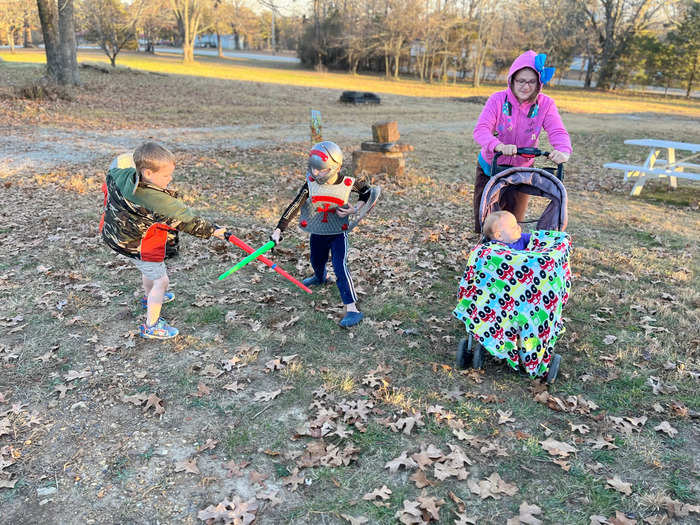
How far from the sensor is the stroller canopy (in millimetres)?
4488

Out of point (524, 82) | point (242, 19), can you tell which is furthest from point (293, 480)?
point (242, 19)

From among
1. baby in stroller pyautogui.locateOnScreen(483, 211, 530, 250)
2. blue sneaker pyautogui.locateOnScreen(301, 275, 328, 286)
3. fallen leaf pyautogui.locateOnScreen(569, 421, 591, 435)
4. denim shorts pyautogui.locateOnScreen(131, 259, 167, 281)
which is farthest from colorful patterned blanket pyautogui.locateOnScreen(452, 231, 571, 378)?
denim shorts pyautogui.locateOnScreen(131, 259, 167, 281)

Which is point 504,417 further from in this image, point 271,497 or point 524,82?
point 524,82

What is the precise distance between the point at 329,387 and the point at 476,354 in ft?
4.30

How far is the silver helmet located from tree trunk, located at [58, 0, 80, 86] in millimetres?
19324

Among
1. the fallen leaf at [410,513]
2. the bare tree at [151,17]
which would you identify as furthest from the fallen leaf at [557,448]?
the bare tree at [151,17]

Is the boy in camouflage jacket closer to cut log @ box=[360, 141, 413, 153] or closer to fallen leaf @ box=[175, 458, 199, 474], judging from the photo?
fallen leaf @ box=[175, 458, 199, 474]

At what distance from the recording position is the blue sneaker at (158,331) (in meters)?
4.75

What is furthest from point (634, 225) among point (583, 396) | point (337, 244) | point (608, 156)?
point (608, 156)

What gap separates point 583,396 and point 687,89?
44.1 metres

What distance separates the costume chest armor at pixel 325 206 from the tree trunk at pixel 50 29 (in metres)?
18.9

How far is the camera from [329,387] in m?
4.13

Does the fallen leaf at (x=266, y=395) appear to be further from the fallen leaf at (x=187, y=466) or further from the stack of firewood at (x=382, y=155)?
the stack of firewood at (x=382, y=155)

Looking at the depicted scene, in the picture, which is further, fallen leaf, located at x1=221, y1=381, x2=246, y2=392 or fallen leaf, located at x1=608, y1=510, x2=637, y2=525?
fallen leaf, located at x1=221, y1=381, x2=246, y2=392
